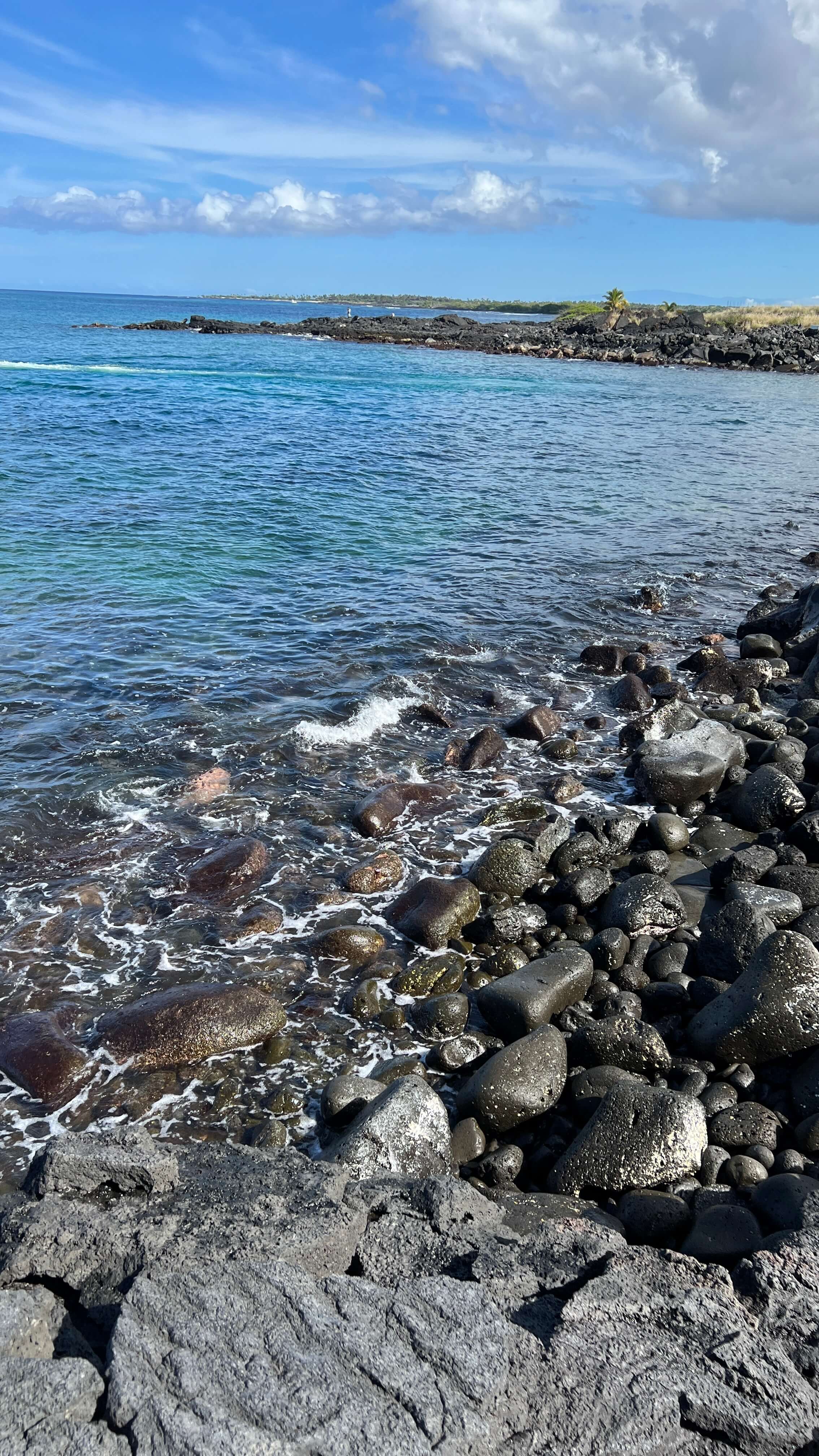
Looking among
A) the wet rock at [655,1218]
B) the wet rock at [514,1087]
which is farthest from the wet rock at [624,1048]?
the wet rock at [655,1218]

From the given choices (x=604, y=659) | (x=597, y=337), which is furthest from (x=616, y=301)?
(x=604, y=659)

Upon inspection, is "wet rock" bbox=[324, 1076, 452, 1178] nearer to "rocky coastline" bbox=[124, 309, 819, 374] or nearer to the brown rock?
the brown rock

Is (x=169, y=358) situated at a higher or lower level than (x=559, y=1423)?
higher

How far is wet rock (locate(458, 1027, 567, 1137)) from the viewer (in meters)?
5.87

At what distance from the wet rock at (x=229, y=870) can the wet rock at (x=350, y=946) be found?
119cm

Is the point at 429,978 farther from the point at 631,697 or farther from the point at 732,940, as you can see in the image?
the point at 631,697

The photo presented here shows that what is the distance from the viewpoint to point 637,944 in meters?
7.59

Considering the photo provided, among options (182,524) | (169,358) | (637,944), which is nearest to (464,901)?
(637,944)

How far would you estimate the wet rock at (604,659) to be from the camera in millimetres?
14398

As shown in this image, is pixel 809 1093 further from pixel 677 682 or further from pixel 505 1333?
pixel 677 682

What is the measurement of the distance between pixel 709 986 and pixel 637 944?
2.61 feet

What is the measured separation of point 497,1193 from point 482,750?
6.50 meters

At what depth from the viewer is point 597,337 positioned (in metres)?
95.4

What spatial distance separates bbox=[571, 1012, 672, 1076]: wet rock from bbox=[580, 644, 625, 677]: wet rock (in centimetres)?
860
